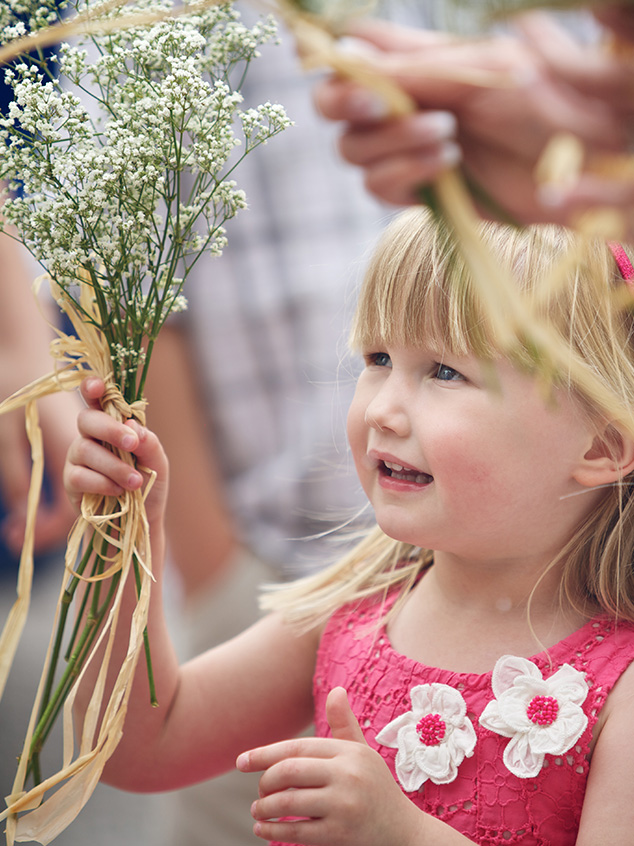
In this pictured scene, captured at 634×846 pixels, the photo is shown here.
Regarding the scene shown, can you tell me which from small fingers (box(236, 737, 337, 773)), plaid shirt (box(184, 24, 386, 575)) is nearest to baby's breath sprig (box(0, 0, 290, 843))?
small fingers (box(236, 737, 337, 773))

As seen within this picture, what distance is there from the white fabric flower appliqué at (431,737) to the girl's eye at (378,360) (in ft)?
1.18

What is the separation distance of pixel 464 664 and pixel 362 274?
18.8 inches

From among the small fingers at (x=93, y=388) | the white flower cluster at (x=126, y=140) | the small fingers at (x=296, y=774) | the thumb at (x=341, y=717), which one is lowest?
the small fingers at (x=296, y=774)

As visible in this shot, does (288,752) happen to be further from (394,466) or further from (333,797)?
(394,466)

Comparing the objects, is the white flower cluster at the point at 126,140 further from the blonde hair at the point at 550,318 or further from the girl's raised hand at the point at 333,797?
the girl's raised hand at the point at 333,797

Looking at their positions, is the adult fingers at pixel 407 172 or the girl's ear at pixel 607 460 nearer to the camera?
the adult fingers at pixel 407 172

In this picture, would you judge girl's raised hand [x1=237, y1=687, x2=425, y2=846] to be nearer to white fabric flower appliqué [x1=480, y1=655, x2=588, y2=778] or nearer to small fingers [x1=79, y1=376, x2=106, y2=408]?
white fabric flower appliqué [x1=480, y1=655, x2=588, y2=778]

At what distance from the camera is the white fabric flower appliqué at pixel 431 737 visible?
36.0 inches

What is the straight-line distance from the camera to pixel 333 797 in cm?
76

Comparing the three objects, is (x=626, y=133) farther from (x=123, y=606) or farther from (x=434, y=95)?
(x=123, y=606)

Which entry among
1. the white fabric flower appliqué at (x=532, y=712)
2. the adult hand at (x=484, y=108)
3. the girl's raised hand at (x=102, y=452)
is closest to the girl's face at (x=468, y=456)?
the white fabric flower appliqué at (x=532, y=712)

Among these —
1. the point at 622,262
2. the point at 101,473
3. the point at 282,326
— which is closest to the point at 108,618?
the point at 101,473

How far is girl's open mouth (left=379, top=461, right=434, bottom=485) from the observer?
92 cm

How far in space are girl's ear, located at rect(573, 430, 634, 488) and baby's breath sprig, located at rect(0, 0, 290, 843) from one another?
45 cm
